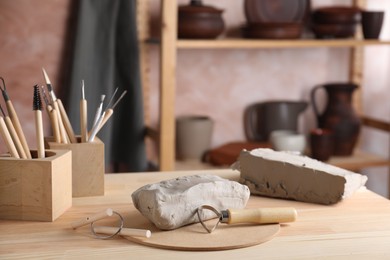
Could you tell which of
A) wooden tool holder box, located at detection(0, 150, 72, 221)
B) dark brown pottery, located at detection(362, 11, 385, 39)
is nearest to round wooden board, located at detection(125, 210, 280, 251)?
wooden tool holder box, located at detection(0, 150, 72, 221)

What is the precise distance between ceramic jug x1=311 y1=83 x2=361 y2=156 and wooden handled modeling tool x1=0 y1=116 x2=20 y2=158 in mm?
2349

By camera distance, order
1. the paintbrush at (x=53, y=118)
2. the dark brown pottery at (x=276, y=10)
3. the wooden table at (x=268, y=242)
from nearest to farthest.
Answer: the wooden table at (x=268, y=242) → the paintbrush at (x=53, y=118) → the dark brown pottery at (x=276, y=10)

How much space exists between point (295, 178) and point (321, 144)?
1.84 metres

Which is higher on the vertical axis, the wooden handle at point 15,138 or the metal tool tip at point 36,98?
the metal tool tip at point 36,98

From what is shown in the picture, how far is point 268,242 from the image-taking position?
1.34 m

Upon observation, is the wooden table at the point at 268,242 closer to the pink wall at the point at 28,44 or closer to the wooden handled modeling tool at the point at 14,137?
the wooden handled modeling tool at the point at 14,137

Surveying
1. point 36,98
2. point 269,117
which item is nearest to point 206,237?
point 36,98

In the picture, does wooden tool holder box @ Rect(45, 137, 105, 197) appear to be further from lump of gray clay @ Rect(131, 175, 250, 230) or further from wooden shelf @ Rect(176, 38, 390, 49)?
wooden shelf @ Rect(176, 38, 390, 49)

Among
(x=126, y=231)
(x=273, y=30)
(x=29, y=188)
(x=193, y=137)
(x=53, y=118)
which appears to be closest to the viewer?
(x=126, y=231)

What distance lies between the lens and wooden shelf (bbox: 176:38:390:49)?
123 inches

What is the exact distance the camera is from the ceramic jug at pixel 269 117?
3.59m

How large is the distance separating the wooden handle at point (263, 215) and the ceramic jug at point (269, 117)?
2.16 metres

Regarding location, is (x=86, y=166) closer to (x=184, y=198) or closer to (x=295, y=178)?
(x=184, y=198)

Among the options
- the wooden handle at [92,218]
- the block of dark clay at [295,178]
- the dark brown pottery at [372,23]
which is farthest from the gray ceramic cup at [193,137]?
the wooden handle at [92,218]
